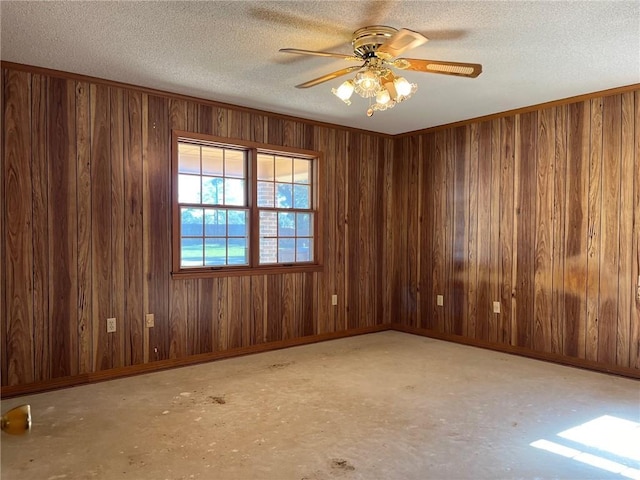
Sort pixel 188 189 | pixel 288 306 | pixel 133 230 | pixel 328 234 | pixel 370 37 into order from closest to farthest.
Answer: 1. pixel 370 37
2. pixel 133 230
3. pixel 188 189
4. pixel 288 306
5. pixel 328 234

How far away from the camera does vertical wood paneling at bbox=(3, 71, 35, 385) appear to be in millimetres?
3416

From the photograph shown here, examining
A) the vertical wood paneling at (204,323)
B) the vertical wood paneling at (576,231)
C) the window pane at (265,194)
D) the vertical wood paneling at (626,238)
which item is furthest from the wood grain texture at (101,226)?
the vertical wood paneling at (626,238)

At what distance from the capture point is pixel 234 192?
15.3ft

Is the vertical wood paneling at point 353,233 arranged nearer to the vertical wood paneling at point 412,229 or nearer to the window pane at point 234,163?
the vertical wood paneling at point 412,229

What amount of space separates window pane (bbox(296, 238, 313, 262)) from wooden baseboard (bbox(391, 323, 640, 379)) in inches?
64.2

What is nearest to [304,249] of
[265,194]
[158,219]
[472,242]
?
[265,194]

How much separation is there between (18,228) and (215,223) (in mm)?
1653

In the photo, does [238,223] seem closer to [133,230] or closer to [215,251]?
[215,251]

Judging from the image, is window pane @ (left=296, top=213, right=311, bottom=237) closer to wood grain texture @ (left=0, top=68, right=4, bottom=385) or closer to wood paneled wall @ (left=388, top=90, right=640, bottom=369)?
wood paneled wall @ (left=388, top=90, right=640, bottom=369)

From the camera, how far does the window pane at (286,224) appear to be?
16.6ft

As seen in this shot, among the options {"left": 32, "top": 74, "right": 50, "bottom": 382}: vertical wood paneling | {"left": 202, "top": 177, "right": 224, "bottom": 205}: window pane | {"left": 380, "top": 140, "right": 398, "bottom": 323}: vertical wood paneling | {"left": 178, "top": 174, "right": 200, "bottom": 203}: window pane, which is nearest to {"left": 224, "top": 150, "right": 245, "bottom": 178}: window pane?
{"left": 202, "top": 177, "right": 224, "bottom": 205}: window pane

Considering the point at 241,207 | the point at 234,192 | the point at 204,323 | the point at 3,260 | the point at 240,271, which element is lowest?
the point at 204,323

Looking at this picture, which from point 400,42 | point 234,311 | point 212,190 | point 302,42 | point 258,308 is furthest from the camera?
point 258,308

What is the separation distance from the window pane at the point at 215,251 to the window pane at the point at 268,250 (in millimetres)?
441
